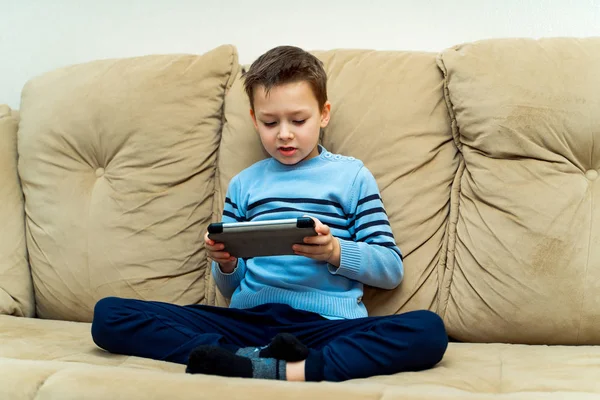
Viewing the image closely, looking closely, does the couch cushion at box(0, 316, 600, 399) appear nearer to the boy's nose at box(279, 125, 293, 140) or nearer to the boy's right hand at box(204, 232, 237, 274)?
the boy's right hand at box(204, 232, 237, 274)

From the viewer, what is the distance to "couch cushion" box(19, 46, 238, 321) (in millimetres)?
1870

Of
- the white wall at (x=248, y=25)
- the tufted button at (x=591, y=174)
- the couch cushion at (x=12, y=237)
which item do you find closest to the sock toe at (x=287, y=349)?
the tufted button at (x=591, y=174)

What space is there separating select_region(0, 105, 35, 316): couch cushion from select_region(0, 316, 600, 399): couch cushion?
0.14 meters

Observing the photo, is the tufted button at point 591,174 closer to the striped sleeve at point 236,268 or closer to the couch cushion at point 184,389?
the couch cushion at point 184,389

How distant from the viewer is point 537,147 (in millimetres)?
1667

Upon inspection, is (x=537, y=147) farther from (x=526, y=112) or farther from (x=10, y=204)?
(x=10, y=204)

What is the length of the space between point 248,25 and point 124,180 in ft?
1.98

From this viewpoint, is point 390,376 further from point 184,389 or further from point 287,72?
point 287,72

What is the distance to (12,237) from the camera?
6.45ft

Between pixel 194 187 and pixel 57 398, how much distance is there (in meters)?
0.82

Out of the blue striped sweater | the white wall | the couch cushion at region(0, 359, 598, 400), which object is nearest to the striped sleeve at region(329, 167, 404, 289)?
the blue striped sweater

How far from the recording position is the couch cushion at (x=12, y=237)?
1913mm

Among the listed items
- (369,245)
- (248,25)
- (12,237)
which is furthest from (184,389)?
(248,25)

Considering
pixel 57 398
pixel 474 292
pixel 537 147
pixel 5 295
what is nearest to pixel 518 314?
pixel 474 292
